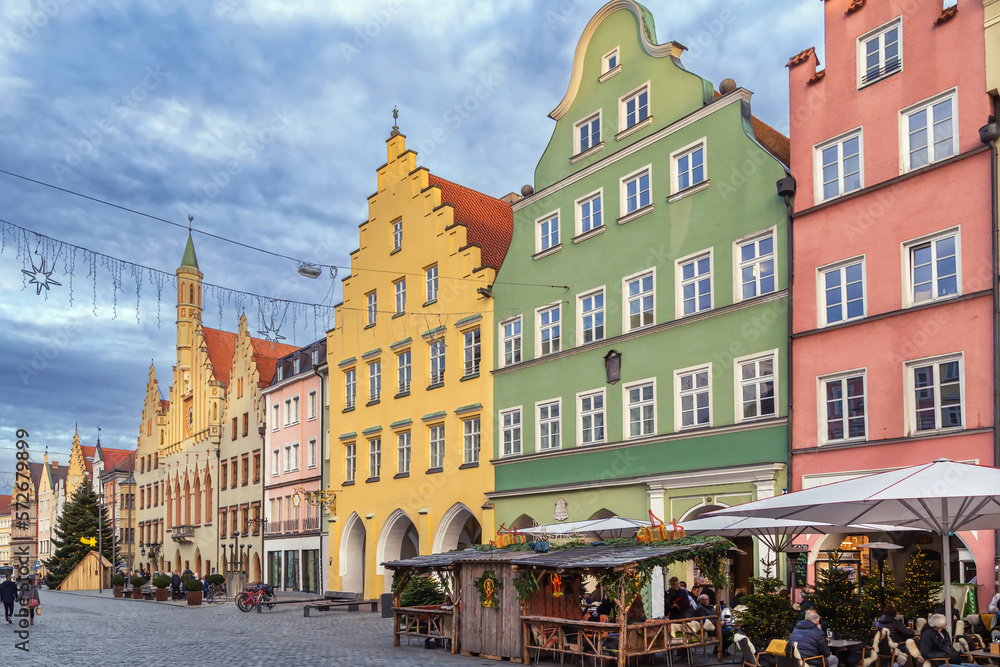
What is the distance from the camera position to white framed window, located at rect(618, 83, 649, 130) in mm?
29656

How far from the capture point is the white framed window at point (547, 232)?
33.1m

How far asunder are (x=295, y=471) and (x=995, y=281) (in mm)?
36225

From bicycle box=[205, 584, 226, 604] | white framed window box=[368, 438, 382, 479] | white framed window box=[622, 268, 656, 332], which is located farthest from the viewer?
bicycle box=[205, 584, 226, 604]

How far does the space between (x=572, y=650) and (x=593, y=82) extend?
18.9 m

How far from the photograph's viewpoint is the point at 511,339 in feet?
113

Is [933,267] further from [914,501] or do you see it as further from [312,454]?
[312,454]

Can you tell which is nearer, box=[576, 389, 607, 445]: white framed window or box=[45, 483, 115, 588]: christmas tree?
box=[576, 389, 607, 445]: white framed window

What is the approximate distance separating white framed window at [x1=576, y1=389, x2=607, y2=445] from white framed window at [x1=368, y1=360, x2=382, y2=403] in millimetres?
12735

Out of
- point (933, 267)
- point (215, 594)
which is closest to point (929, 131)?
point (933, 267)

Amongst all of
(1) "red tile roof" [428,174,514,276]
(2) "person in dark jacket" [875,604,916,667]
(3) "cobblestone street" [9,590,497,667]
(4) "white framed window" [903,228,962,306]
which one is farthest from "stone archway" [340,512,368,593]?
(2) "person in dark jacket" [875,604,916,667]

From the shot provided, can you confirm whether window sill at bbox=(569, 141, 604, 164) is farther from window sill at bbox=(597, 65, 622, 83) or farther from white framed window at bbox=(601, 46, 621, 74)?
white framed window at bbox=(601, 46, 621, 74)

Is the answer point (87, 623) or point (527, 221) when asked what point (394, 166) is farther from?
point (87, 623)

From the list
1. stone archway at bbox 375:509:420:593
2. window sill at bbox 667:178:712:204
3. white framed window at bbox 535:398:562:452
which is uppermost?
window sill at bbox 667:178:712:204

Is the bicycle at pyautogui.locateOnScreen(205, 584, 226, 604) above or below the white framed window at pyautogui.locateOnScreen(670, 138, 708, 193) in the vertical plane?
below
